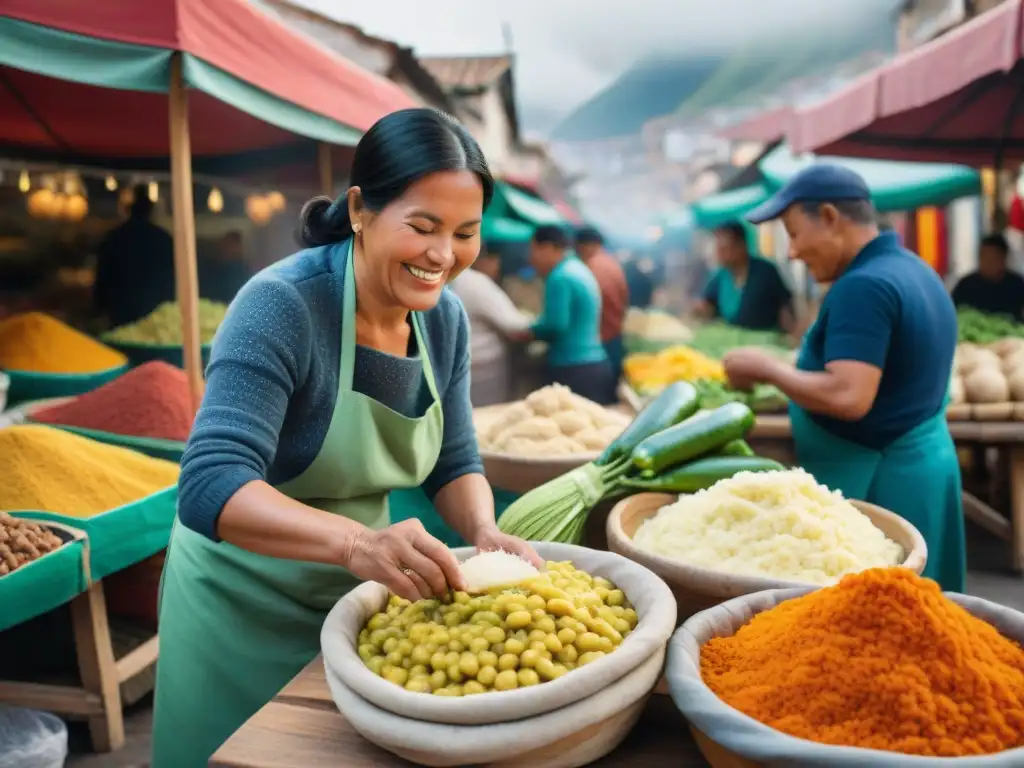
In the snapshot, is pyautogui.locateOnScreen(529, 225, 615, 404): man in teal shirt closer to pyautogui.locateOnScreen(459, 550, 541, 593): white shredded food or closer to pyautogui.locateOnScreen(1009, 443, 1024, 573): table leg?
pyautogui.locateOnScreen(1009, 443, 1024, 573): table leg

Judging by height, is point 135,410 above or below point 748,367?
below

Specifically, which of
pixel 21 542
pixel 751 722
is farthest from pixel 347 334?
pixel 21 542

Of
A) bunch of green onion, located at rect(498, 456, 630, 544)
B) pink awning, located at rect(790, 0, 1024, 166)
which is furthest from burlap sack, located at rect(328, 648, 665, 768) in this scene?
pink awning, located at rect(790, 0, 1024, 166)

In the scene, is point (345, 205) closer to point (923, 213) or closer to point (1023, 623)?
point (1023, 623)

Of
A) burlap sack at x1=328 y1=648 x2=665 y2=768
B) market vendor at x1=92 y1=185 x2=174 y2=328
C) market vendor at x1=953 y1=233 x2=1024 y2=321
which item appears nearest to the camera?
burlap sack at x1=328 y1=648 x2=665 y2=768

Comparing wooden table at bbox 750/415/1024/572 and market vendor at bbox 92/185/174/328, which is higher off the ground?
market vendor at bbox 92/185/174/328

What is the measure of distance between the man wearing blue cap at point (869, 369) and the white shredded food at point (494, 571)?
131 centimetres

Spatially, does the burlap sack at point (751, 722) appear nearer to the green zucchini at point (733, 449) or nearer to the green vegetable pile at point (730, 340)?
the green zucchini at point (733, 449)

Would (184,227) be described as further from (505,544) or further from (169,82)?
(505,544)

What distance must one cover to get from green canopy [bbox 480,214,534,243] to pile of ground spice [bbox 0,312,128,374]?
18.5 feet

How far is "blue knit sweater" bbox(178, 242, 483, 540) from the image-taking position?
120 centimetres

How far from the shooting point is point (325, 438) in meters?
1.43

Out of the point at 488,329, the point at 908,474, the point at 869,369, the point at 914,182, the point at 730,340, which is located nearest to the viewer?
the point at 869,369

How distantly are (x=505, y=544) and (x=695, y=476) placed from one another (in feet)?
2.31
